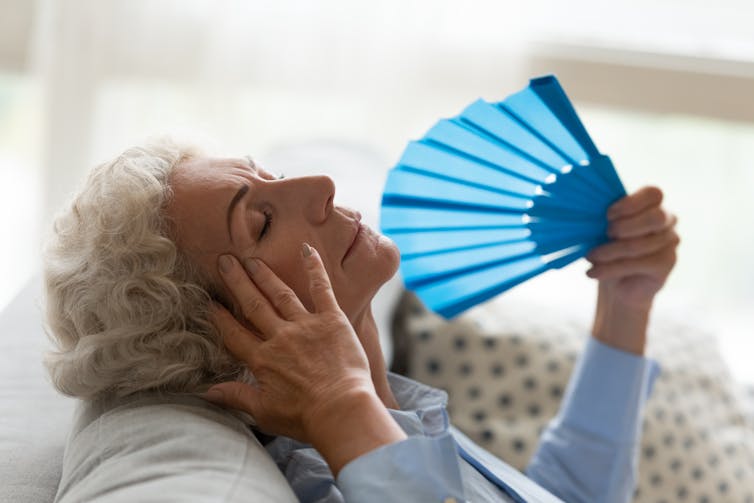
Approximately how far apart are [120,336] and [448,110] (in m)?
1.83

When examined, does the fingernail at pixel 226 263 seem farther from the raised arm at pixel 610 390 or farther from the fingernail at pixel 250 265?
the raised arm at pixel 610 390

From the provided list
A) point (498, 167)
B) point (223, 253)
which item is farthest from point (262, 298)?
point (498, 167)

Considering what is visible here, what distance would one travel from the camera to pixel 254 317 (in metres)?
1.26

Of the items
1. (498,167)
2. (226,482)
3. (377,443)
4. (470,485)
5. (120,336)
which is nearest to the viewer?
(226,482)

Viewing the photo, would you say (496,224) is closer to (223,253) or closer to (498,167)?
(498,167)

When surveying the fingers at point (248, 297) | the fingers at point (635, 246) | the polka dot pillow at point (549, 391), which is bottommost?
the polka dot pillow at point (549, 391)

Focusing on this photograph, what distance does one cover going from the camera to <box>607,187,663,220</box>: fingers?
1679mm

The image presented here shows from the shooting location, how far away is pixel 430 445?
1129mm

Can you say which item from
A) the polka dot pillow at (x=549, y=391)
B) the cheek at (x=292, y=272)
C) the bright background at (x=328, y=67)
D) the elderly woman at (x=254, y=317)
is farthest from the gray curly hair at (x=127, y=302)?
the bright background at (x=328, y=67)

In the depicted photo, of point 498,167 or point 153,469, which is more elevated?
point 498,167

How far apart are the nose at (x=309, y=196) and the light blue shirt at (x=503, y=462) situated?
0.30m

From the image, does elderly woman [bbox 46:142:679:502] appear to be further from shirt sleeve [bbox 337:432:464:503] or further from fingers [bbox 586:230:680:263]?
fingers [bbox 586:230:680:263]

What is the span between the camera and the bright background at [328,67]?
2.86 metres

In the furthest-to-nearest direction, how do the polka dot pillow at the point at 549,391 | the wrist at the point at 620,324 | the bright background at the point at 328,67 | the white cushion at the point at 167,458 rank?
the bright background at the point at 328,67
the polka dot pillow at the point at 549,391
the wrist at the point at 620,324
the white cushion at the point at 167,458
